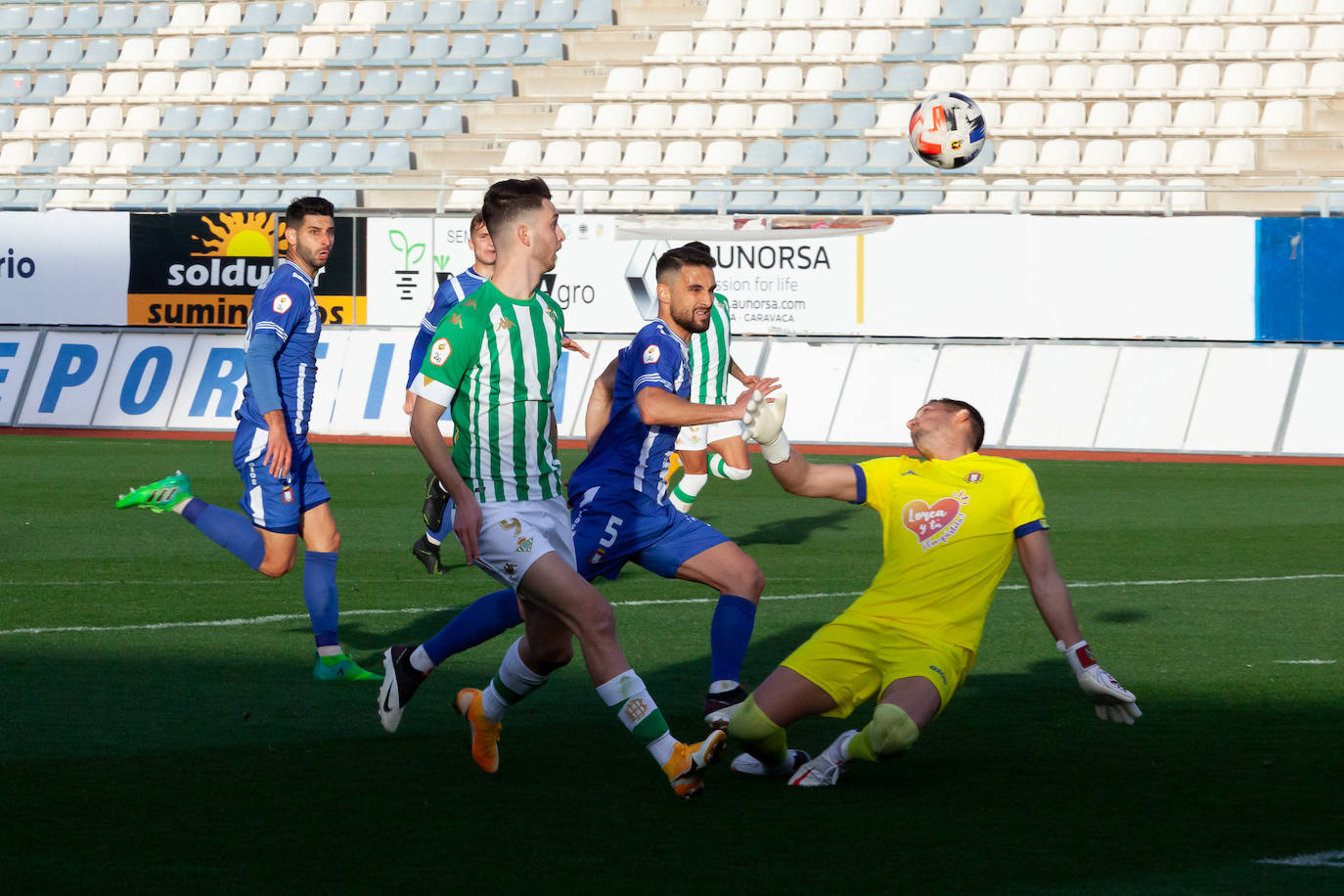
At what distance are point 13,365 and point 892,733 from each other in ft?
66.3

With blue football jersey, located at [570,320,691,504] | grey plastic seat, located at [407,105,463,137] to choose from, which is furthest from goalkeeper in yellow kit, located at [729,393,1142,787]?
grey plastic seat, located at [407,105,463,137]

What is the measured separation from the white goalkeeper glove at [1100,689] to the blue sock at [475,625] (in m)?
1.97

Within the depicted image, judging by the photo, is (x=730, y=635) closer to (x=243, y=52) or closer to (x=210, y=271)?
(x=210, y=271)

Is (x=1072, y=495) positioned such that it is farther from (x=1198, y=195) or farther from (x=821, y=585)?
(x=1198, y=195)

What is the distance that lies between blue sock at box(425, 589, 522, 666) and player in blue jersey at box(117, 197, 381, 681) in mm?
1344

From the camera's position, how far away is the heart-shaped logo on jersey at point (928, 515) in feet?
19.6

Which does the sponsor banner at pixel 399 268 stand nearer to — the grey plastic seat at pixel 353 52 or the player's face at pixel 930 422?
the grey plastic seat at pixel 353 52

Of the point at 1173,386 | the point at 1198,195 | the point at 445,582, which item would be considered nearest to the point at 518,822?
the point at 445,582

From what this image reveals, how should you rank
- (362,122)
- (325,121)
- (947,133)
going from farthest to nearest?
1. (325,121)
2. (362,122)
3. (947,133)

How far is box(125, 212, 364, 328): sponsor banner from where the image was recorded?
74.5 ft

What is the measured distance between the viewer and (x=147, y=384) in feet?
75.3

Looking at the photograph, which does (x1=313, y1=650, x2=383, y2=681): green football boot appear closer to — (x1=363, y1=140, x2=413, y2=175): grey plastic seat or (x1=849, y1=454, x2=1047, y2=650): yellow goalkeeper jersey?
(x1=849, y1=454, x2=1047, y2=650): yellow goalkeeper jersey

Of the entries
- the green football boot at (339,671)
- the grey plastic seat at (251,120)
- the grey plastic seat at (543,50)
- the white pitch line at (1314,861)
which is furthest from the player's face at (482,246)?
the grey plastic seat at (251,120)

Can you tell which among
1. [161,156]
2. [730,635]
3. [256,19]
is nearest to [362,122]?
[161,156]
